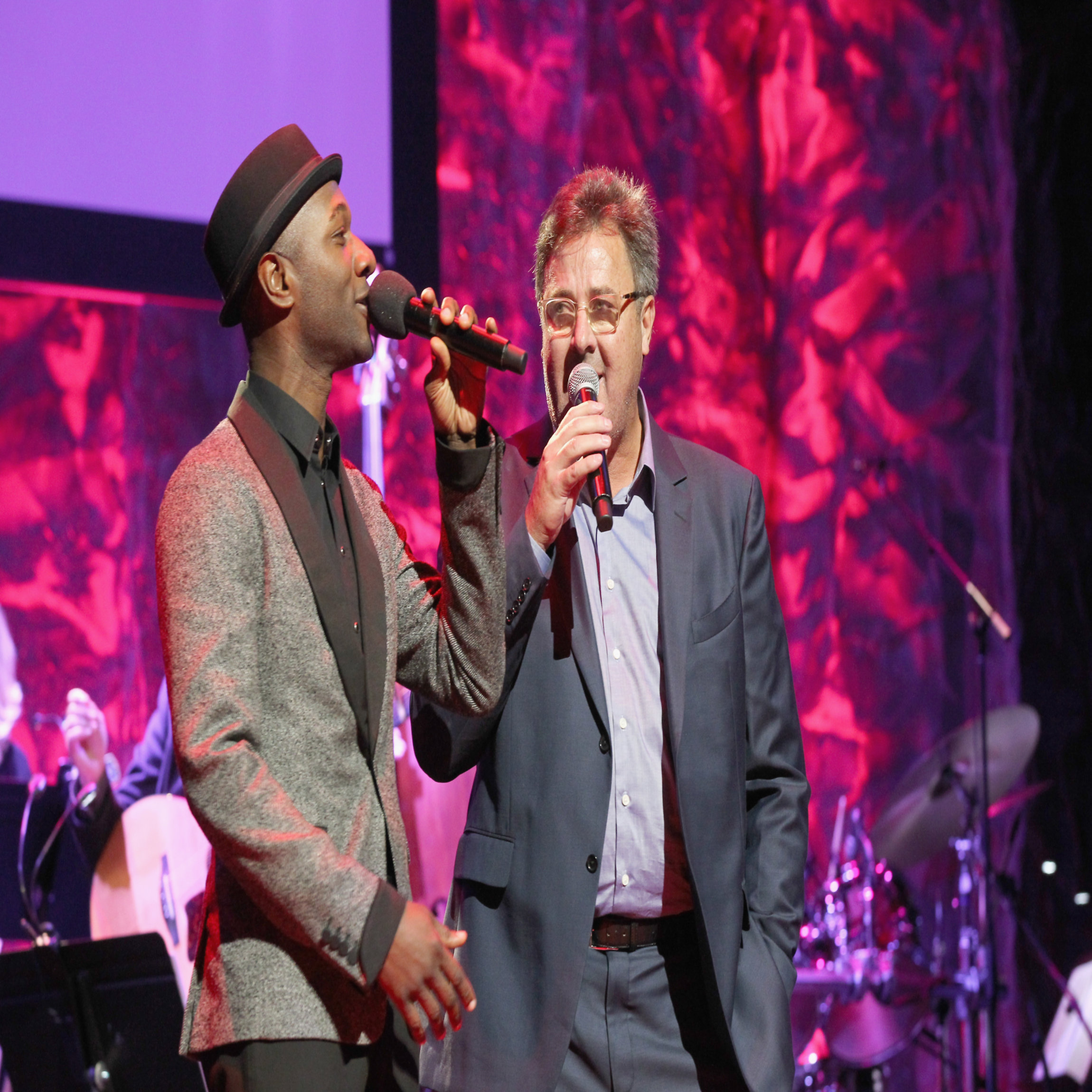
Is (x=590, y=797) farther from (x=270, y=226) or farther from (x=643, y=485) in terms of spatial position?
(x=270, y=226)

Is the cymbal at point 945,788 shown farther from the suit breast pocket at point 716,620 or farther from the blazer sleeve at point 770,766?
the suit breast pocket at point 716,620

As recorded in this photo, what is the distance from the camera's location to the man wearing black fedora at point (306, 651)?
1.11 m

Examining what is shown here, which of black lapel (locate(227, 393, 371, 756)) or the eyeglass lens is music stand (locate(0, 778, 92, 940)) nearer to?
the eyeglass lens

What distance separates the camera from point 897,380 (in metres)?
4.29

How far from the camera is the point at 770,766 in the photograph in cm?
180

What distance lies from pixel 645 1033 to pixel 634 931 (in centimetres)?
12

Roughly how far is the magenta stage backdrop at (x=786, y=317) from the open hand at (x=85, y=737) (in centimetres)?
22

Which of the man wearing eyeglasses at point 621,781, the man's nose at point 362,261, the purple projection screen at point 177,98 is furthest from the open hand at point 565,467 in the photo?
the purple projection screen at point 177,98

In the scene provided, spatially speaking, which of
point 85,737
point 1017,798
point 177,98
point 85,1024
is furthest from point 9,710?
point 1017,798

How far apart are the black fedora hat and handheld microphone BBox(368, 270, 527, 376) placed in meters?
0.12

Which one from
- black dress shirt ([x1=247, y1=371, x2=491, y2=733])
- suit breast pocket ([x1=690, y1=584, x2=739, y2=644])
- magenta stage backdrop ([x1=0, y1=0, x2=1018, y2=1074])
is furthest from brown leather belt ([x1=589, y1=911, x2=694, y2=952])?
magenta stage backdrop ([x1=0, y1=0, x2=1018, y2=1074])

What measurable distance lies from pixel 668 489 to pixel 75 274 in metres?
1.90

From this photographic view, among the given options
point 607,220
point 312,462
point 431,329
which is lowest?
point 312,462

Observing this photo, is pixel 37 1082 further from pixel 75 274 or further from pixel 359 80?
pixel 359 80
